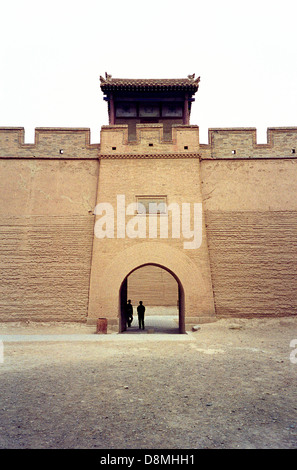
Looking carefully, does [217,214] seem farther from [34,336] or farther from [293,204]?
[34,336]

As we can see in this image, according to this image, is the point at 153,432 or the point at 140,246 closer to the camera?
the point at 153,432

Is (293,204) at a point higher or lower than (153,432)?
higher

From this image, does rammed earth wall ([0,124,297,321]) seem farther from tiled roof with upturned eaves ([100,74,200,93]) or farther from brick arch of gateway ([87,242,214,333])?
tiled roof with upturned eaves ([100,74,200,93])

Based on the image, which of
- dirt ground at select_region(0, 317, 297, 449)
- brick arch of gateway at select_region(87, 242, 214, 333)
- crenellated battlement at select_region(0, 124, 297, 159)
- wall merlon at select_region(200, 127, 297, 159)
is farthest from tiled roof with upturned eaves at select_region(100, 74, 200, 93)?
dirt ground at select_region(0, 317, 297, 449)

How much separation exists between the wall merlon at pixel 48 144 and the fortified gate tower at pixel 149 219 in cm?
81

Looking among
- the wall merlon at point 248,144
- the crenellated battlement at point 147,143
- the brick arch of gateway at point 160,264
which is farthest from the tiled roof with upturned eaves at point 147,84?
the brick arch of gateway at point 160,264

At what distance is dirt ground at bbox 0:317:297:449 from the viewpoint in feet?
11.4

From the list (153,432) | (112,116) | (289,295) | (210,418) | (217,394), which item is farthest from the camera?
(112,116)

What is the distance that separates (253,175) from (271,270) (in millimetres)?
3640

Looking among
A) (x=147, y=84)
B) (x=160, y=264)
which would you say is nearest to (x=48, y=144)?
(x=160, y=264)

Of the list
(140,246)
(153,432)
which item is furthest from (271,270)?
(153,432)

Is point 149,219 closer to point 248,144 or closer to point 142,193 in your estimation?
point 142,193

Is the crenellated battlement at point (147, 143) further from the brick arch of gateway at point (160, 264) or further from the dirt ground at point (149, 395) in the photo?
the dirt ground at point (149, 395)

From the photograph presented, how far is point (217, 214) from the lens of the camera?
11711 mm
